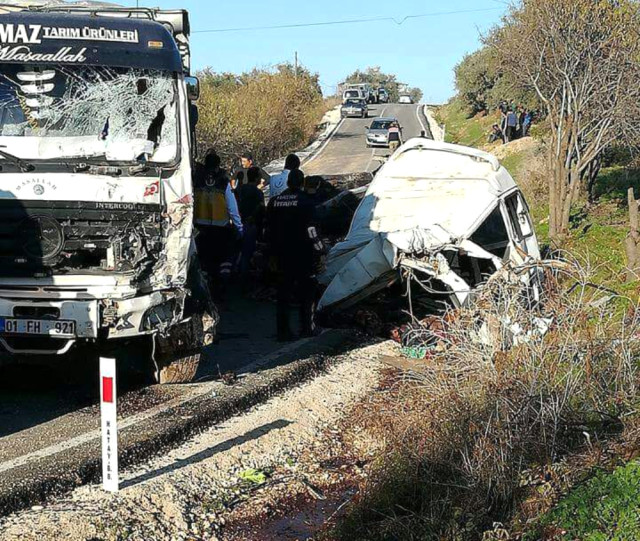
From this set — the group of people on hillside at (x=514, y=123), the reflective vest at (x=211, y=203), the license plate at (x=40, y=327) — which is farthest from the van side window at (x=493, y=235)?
the group of people on hillside at (x=514, y=123)

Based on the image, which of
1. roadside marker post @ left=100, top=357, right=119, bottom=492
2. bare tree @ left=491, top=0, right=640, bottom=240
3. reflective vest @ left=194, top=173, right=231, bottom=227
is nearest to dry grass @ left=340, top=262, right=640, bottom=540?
roadside marker post @ left=100, top=357, right=119, bottom=492

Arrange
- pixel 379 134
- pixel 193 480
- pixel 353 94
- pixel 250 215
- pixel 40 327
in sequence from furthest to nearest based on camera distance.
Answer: pixel 353 94 < pixel 379 134 < pixel 250 215 < pixel 40 327 < pixel 193 480

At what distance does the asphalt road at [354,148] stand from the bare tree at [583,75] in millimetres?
15315

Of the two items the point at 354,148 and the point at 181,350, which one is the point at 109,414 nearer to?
the point at 181,350

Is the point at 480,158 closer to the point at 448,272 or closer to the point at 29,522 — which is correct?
the point at 448,272

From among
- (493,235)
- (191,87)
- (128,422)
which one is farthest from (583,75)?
(128,422)

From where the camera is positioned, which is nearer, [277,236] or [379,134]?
[277,236]

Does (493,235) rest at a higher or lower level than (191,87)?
lower

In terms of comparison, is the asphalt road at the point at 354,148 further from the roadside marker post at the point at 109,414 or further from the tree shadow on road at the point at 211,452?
the roadside marker post at the point at 109,414

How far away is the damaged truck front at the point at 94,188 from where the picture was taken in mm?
6750

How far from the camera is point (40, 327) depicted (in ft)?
21.7

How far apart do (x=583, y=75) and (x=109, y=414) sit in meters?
14.0

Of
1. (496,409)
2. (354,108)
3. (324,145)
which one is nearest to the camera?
(496,409)

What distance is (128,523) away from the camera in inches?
202
